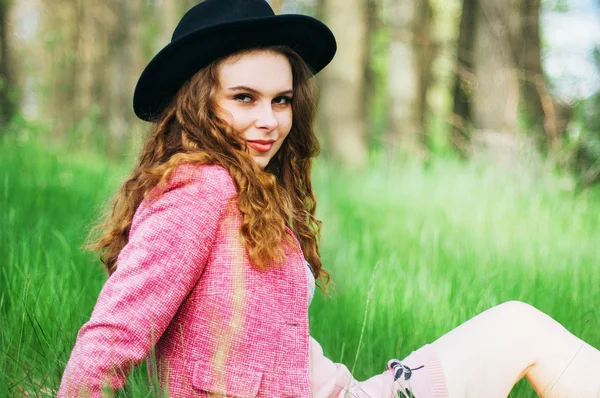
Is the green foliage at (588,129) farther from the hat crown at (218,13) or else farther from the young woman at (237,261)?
the hat crown at (218,13)

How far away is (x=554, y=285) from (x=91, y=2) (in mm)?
13271

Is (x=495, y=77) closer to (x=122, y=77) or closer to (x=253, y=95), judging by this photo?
(x=122, y=77)

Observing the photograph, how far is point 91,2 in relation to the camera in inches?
574

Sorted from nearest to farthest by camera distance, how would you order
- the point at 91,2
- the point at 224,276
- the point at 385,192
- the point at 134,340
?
the point at 134,340, the point at 224,276, the point at 385,192, the point at 91,2

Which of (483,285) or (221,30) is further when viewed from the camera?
(483,285)

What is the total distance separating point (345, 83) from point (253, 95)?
7066mm

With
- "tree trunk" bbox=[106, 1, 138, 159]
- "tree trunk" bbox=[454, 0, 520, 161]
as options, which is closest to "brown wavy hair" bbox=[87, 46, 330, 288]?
"tree trunk" bbox=[454, 0, 520, 161]

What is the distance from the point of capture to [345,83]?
904cm

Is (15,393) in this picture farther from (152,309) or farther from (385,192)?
(385,192)

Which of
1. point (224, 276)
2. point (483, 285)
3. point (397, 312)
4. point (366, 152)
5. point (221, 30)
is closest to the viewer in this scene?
point (224, 276)

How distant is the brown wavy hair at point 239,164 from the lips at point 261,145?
38mm

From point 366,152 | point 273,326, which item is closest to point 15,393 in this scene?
point 273,326

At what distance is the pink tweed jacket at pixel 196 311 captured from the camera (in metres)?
1.62

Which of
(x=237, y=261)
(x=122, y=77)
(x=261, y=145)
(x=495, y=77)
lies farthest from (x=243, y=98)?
(x=122, y=77)
